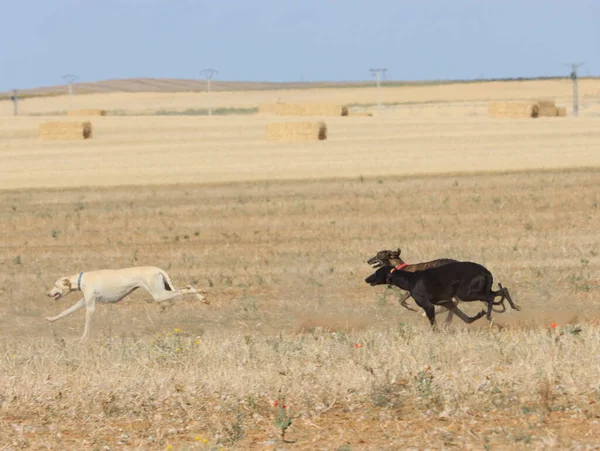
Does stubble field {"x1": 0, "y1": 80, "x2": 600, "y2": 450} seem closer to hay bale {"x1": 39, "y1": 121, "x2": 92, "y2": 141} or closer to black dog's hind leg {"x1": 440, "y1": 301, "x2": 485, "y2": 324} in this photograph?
black dog's hind leg {"x1": 440, "y1": 301, "x2": 485, "y2": 324}

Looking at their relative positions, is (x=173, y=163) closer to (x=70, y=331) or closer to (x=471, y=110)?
(x=70, y=331)

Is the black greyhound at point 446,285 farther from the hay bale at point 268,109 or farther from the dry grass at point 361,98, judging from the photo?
the dry grass at point 361,98

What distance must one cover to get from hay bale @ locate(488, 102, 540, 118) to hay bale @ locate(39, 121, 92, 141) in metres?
20.3

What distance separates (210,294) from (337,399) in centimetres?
912

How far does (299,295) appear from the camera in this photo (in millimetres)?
17750

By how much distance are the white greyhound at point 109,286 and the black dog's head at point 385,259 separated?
2611 mm

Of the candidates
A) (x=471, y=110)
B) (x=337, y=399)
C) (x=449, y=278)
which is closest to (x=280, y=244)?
(x=449, y=278)

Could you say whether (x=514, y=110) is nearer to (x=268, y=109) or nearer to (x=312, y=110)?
(x=312, y=110)

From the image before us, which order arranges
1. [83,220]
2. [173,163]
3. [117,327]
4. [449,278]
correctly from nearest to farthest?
[449,278], [117,327], [83,220], [173,163]

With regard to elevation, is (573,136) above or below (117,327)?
above

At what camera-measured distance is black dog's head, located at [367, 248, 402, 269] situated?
1414cm

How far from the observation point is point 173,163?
36.7m

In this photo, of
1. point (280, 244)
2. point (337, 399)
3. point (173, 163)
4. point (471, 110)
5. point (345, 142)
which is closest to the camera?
point (337, 399)

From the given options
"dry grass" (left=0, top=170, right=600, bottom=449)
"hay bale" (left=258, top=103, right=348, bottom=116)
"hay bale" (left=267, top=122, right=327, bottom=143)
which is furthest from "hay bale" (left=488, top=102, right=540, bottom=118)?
"dry grass" (left=0, top=170, right=600, bottom=449)
